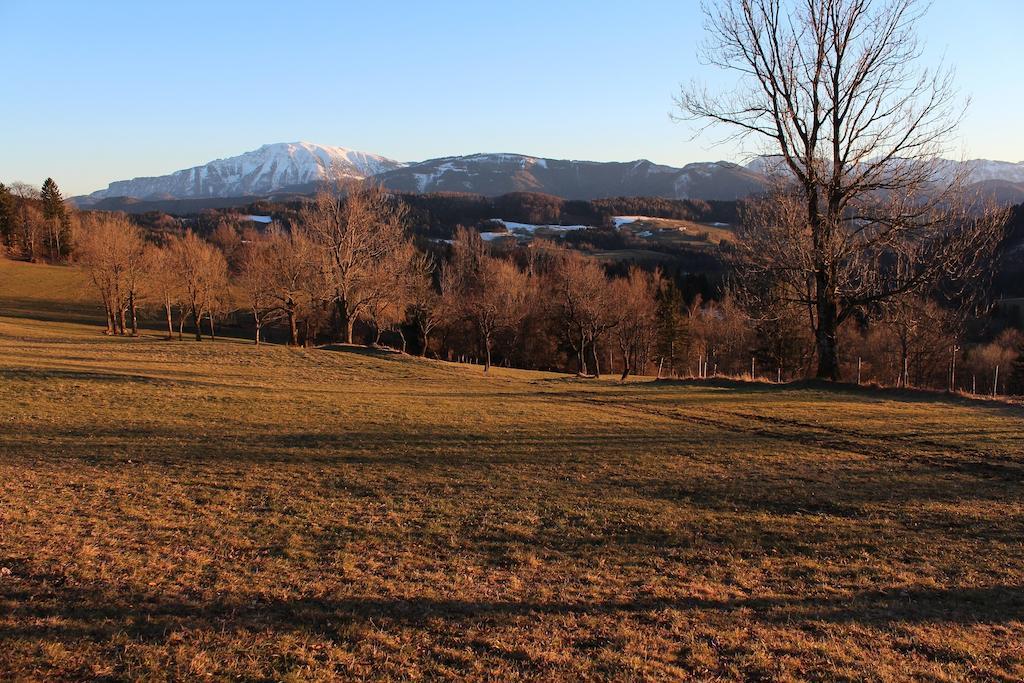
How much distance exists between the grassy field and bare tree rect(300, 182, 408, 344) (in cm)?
3329

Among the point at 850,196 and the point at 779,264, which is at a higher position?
the point at 850,196

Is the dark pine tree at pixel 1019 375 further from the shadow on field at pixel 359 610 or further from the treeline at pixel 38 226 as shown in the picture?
the treeline at pixel 38 226

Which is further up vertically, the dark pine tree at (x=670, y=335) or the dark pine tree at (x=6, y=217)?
the dark pine tree at (x=6, y=217)

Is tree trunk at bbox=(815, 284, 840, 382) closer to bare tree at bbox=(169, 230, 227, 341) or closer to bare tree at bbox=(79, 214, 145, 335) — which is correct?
bare tree at bbox=(169, 230, 227, 341)

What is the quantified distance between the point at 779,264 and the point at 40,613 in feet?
97.0

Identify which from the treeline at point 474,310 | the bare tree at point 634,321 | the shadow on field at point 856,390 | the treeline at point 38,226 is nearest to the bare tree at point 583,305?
the treeline at point 474,310

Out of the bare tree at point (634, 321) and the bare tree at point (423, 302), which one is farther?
the bare tree at point (634, 321)

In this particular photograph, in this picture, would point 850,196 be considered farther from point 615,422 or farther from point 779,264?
point 615,422

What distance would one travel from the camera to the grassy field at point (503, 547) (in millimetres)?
5508

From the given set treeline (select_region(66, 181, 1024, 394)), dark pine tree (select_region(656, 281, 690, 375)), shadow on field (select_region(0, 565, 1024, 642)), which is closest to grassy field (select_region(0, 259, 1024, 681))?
shadow on field (select_region(0, 565, 1024, 642))

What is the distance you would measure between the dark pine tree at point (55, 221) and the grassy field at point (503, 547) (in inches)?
4435

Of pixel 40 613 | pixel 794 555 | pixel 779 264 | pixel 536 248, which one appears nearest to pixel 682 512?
pixel 794 555

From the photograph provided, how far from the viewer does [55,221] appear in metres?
107

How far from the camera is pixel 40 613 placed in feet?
19.1
